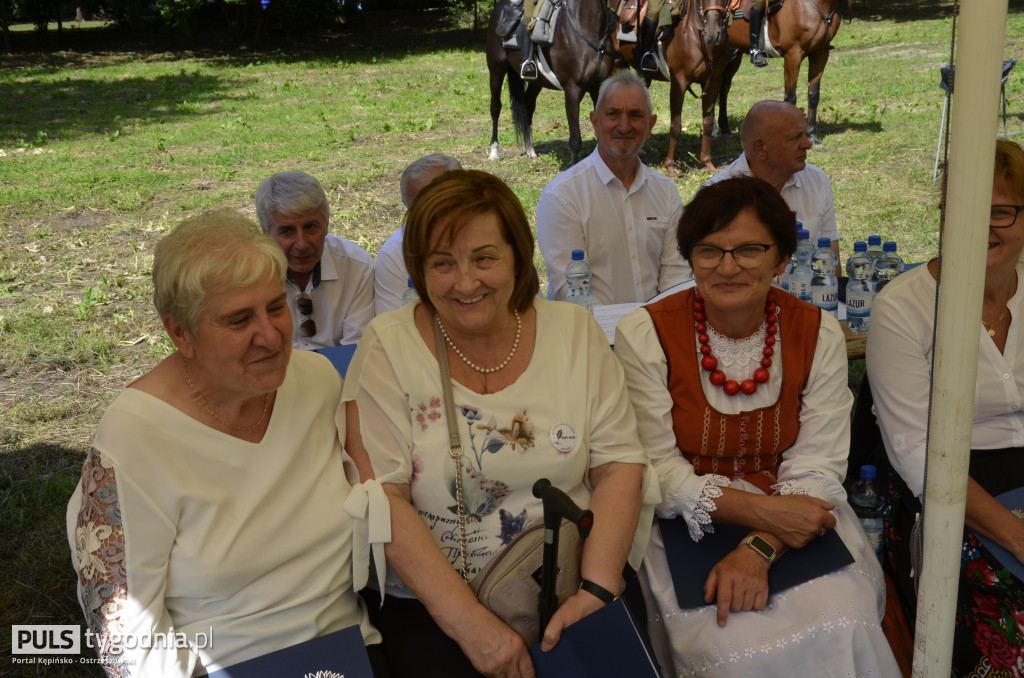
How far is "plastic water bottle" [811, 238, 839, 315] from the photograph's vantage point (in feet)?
11.6

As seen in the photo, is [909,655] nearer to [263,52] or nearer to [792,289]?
[792,289]

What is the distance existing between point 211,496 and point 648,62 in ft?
29.2

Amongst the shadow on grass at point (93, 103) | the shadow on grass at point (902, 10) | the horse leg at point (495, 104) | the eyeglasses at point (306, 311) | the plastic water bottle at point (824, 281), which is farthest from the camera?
the shadow on grass at point (902, 10)

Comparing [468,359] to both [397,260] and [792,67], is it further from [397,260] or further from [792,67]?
[792,67]

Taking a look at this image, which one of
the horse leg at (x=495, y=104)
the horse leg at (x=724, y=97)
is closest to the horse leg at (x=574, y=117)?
the horse leg at (x=495, y=104)

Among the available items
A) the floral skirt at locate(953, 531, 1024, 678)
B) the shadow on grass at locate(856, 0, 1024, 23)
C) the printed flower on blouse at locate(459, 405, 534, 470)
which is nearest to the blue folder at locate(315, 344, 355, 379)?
the printed flower on blouse at locate(459, 405, 534, 470)

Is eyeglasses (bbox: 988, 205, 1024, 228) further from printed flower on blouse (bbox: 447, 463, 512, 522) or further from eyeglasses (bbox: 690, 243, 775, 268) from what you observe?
printed flower on blouse (bbox: 447, 463, 512, 522)

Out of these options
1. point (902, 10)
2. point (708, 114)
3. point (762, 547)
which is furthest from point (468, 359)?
point (902, 10)

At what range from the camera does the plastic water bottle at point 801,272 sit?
145 inches

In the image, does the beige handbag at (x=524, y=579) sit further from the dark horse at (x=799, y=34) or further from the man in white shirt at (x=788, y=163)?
the dark horse at (x=799, y=34)

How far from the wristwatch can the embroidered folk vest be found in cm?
21

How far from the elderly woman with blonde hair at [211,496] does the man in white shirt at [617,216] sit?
7.85 ft

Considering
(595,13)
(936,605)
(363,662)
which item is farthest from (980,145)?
(595,13)

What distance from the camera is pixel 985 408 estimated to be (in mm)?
2627
